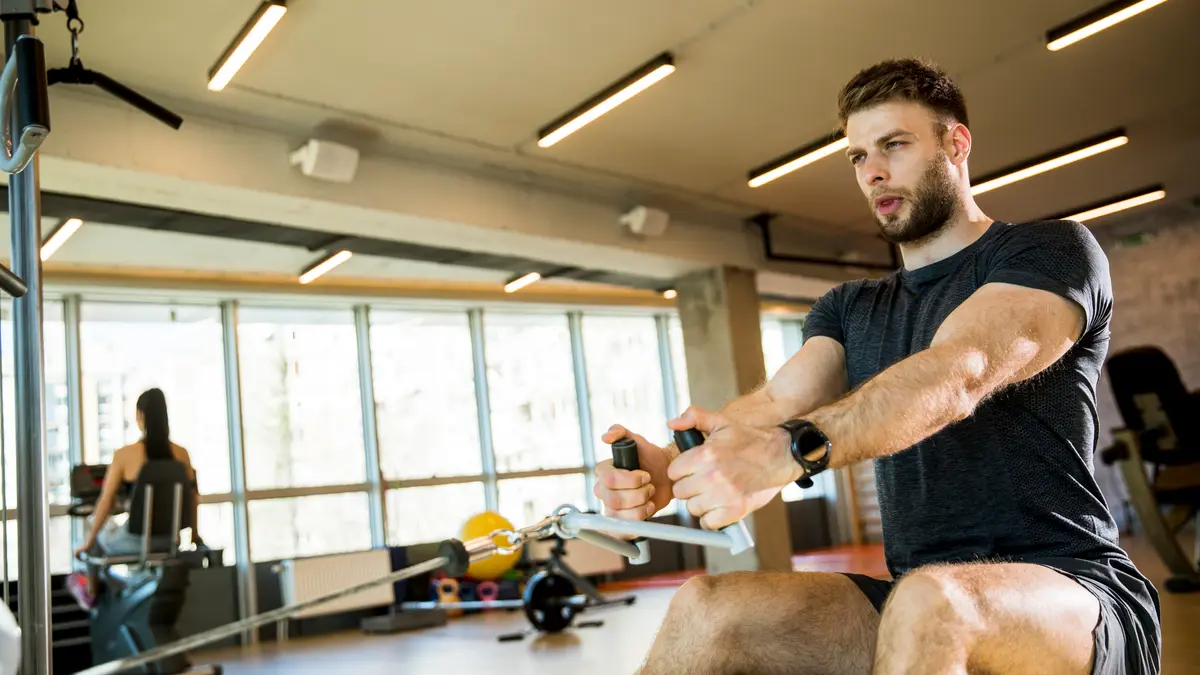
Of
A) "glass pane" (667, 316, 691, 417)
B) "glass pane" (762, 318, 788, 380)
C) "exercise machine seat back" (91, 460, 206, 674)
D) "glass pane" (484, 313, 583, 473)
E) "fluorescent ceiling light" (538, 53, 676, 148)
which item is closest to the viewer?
"exercise machine seat back" (91, 460, 206, 674)

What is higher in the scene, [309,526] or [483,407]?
[483,407]

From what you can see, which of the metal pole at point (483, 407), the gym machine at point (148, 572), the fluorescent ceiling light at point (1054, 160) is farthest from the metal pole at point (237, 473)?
the fluorescent ceiling light at point (1054, 160)

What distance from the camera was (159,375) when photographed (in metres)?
8.51

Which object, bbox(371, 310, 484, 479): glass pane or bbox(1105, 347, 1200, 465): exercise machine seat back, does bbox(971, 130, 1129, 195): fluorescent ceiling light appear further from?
bbox(371, 310, 484, 479): glass pane

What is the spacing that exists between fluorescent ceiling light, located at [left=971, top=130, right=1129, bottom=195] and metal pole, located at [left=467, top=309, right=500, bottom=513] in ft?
16.8

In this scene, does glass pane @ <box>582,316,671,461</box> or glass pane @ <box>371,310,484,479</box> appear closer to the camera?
glass pane @ <box>371,310,484,479</box>

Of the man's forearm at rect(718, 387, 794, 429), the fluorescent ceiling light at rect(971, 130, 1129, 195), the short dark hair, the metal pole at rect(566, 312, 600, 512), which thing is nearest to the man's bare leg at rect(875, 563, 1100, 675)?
the man's forearm at rect(718, 387, 794, 429)

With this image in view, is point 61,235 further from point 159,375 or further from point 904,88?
point 904,88

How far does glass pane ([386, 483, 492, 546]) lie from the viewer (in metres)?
9.44

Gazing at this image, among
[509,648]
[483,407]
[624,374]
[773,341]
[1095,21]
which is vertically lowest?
[509,648]

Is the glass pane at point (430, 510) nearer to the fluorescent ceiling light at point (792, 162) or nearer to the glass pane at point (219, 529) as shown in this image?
the glass pane at point (219, 529)

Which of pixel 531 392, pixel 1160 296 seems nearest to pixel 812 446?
pixel 531 392

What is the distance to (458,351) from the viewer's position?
33.8ft

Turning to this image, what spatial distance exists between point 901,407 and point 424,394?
29.7 feet
